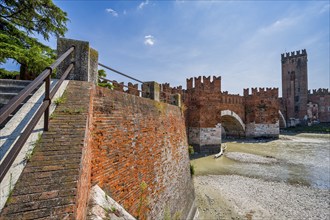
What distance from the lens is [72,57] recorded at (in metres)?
3.57

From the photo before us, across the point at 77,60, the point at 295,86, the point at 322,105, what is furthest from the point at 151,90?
the point at 322,105

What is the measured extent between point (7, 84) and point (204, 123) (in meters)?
14.7

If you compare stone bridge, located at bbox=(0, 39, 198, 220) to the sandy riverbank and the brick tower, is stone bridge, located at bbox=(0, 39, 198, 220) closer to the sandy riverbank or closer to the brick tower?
the sandy riverbank

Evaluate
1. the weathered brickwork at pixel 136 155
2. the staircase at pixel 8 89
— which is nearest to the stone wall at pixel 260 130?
the weathered brickwork at pixel 136 155

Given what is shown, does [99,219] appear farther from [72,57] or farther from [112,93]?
[72,57]

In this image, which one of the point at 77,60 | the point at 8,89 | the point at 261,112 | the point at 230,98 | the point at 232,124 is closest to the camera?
the point at 8,89

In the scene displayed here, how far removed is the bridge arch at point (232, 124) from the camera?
22987 millimetres

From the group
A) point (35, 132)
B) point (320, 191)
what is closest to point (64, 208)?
point (35, 132)

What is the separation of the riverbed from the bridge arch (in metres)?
8.51

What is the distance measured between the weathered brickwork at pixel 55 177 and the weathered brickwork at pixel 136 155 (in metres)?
0.77

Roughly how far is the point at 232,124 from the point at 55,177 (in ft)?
86.9

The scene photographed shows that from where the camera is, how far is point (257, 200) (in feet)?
26.0

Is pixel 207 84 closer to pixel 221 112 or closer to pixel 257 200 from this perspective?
pixel 221 112

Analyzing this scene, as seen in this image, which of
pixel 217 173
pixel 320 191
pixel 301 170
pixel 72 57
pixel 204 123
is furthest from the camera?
pixel 204 123
